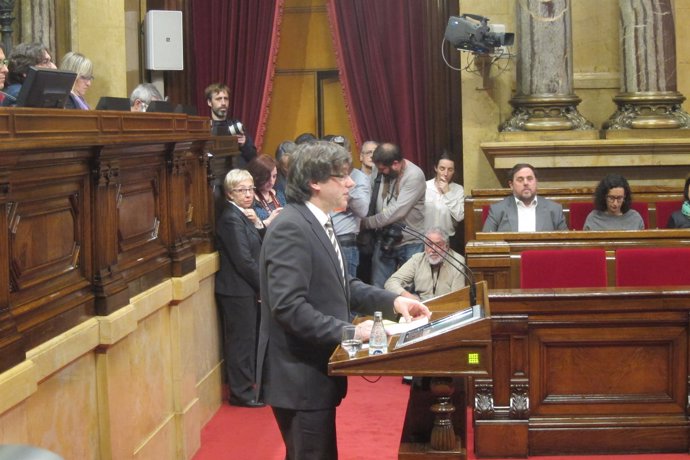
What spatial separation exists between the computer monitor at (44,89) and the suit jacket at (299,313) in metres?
1.06

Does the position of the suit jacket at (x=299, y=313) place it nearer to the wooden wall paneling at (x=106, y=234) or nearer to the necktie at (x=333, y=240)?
the necktie at (x=333, y=240)

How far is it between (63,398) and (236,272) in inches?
99.9

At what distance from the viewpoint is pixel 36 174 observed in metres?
3.46

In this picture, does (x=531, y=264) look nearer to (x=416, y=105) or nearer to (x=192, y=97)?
(x=416, y=105)

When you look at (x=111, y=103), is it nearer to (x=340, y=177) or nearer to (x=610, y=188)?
(x=340, y=177)

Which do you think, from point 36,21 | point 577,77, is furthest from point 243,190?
point 577,77

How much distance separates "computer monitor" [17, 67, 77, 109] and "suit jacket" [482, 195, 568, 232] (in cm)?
366

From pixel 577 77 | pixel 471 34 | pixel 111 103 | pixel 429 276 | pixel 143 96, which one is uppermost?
pixel 471 34

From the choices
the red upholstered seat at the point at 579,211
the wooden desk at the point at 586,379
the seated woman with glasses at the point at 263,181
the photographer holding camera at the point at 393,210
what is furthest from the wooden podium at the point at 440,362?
the red upholstered seat at the point at 579,211

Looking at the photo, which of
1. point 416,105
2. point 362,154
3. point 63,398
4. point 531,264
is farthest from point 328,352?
point 416,105

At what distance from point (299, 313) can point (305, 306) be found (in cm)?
3

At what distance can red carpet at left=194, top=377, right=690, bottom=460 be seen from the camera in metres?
5.30

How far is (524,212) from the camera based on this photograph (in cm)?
702

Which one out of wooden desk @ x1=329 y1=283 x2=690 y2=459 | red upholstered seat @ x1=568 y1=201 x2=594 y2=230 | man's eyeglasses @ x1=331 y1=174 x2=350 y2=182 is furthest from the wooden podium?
red upholstered seat @ x1=568 y1=201 x2=594 y2=230
